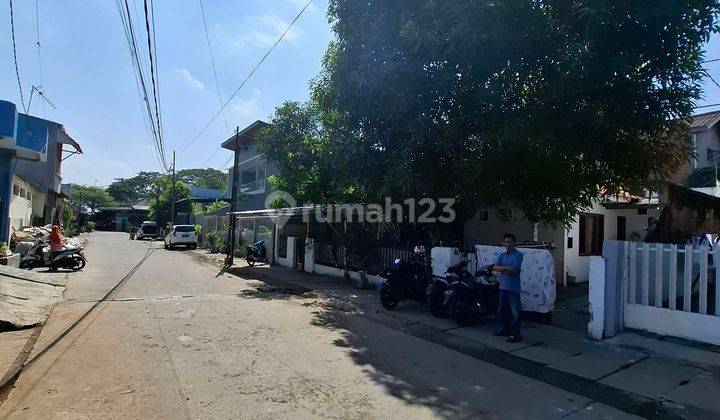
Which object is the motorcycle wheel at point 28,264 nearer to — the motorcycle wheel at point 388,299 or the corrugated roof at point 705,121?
the motorcycle wheel at point 388,299

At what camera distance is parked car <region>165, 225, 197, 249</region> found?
92.8 feet

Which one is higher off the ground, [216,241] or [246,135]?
[246,135]

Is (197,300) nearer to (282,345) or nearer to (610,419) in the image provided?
(282,345)

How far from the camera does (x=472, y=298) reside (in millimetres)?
7523

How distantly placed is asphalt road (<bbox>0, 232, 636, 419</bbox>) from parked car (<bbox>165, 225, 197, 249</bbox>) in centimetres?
2096

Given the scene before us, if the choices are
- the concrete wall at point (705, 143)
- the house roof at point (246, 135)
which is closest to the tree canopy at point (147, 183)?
the house roof at point (246, 135)

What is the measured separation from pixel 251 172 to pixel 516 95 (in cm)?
3082

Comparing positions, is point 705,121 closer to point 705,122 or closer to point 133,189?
point 705,122

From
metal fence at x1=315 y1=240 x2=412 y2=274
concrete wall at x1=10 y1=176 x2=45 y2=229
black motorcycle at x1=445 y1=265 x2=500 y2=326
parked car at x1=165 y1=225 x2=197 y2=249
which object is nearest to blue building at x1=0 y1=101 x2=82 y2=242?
concrete wall at x1=10 y1=176 x2=45 y2=229

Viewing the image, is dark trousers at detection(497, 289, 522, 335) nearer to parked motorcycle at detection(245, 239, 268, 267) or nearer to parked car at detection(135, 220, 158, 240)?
parked motorcycle at detection(245, 239, 268, 267)

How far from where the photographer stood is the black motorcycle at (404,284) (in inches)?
348

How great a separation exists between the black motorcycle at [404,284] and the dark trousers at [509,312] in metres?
2.14

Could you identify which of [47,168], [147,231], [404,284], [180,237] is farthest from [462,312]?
[147,231]

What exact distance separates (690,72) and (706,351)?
4.58 metres
